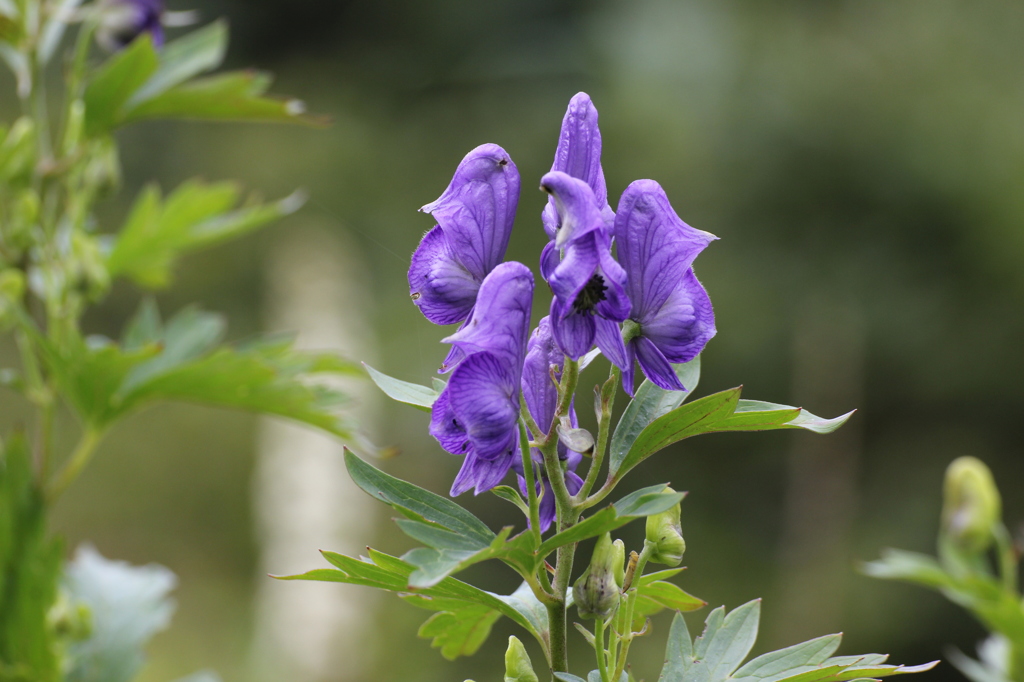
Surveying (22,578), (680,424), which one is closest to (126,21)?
(22,578)

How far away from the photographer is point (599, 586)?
1.15 ft

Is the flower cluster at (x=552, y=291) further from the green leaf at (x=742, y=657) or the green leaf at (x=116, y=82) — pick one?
the green leaf at (x=116, y=82)

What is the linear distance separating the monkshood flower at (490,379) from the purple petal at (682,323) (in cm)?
6

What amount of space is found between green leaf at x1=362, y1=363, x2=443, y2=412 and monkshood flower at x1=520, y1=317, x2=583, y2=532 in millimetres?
43

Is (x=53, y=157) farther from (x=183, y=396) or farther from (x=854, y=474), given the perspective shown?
(x=854, y=474)

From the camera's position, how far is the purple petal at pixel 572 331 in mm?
340

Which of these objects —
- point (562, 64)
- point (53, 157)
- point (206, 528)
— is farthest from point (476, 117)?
point (53, 157)

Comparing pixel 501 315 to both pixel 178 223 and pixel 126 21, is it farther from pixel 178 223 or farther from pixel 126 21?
pixel 126 21

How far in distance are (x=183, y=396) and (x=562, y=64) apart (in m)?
3.10

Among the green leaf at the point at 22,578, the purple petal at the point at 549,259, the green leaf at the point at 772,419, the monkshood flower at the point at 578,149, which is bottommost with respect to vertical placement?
the green leaf at the point at 22,578

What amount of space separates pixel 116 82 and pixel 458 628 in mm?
600

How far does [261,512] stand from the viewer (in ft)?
9.68

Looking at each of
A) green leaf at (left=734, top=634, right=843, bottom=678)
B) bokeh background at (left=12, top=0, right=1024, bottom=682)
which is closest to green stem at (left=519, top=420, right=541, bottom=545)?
green leaf at (left=734, top=634, right=843, bottom=678)

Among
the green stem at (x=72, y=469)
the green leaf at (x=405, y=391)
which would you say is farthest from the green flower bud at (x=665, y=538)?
the green stem at (x=72, y=469)
